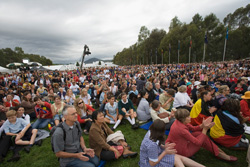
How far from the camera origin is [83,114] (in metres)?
4.93

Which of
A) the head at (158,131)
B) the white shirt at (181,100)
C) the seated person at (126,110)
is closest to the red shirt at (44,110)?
the seated person at (126,110)

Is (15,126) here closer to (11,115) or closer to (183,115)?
(11,115)

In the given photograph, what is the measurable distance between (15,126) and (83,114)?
213 centimetres

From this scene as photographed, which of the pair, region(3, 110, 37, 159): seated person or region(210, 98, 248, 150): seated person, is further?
region(3, 110, 37, 159): seated person

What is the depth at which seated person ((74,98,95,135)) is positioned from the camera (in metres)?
4.61

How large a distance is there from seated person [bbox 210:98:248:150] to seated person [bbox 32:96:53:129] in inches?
237

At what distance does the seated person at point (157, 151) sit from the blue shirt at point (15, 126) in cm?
418

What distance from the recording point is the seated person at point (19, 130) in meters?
3.77

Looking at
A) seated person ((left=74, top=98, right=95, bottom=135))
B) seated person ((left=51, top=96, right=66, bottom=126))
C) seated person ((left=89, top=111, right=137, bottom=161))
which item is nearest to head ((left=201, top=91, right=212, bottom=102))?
seated person ((left=89, top=111, right=137, bottom=161))

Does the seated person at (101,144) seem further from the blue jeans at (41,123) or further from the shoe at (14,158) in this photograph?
the blue jeans at (41,123)

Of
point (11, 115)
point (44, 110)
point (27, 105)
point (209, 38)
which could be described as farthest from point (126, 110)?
point (209, 38)

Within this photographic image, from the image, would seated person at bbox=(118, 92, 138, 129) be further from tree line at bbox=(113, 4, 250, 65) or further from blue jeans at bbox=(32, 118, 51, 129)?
tree line at bbox=(113, 4, 250, 65)

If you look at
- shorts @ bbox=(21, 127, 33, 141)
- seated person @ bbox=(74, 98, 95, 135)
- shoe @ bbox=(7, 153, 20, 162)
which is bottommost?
shoe @ bbox=(7, 153, 20, 162)

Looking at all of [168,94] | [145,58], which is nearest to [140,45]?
[145,58]
